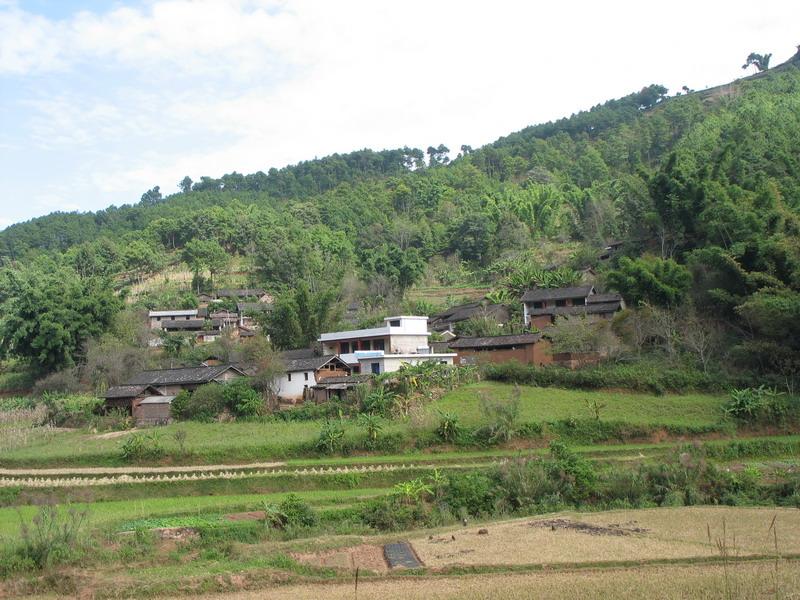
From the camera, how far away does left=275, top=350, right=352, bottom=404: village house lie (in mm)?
39531

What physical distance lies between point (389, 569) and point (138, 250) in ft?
232

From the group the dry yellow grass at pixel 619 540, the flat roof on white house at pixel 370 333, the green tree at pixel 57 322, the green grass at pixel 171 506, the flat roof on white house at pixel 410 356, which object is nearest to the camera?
the dry yellow grass at pixel 619 540

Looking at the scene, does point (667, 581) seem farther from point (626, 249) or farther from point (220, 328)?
point (220, 328)

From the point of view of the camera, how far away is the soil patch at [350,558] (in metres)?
14.3

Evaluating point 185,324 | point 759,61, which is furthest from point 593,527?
point 759,61

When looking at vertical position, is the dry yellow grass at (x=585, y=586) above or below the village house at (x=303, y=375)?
below

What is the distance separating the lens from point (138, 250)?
77.8 m

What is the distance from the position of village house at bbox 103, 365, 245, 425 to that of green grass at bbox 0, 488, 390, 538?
1372cm

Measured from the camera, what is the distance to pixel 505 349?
135 feet

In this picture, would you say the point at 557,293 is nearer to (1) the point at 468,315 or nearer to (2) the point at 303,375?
(1) the point at 468,315

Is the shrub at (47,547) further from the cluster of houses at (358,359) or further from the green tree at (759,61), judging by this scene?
the green tree at (759,61)

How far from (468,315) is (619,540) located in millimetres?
38571

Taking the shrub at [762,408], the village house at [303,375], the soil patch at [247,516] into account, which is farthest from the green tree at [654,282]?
the soil patch at [247,516]

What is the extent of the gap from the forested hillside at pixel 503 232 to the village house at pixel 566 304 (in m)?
3.49
